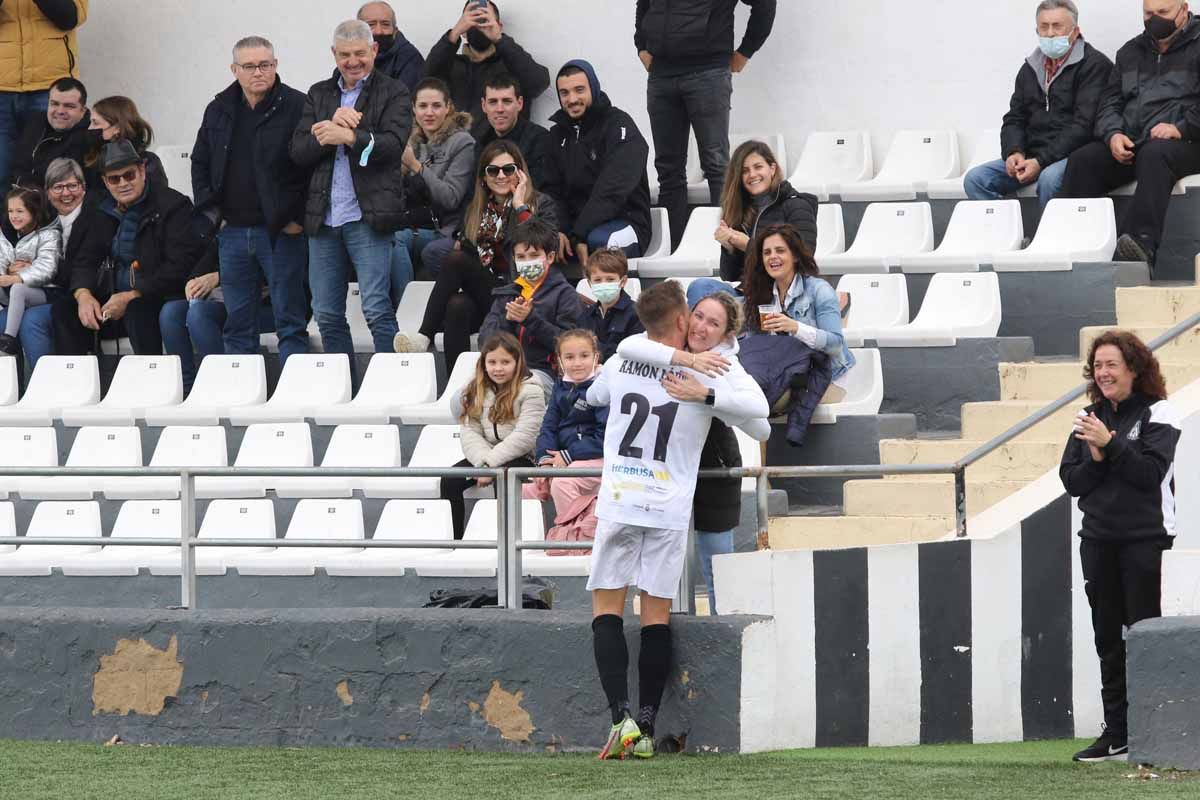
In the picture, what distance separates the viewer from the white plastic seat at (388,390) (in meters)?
11.1

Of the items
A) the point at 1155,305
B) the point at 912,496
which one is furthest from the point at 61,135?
the point at 1155,305

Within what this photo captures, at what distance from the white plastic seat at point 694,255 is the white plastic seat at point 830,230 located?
1.93 ft

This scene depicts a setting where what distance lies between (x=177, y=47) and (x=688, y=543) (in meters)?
8.40

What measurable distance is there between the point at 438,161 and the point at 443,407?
5.93 feet

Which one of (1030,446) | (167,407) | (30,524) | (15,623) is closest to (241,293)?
(167,407)

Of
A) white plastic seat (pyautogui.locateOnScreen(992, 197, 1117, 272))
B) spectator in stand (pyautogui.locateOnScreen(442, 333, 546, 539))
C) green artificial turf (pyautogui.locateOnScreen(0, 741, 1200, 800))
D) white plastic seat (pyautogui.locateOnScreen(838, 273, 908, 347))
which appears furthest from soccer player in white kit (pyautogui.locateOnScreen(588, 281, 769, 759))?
white plastic seat (pyautogui.locateOnScreen(992, 197, 1117, 272))

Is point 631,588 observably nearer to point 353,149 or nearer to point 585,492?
point 585,492

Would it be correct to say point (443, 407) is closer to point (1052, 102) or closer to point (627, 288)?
point (627, 288)

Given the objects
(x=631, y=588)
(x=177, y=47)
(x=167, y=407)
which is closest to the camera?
(x=631, y=588)

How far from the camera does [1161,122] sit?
1112 centimetres

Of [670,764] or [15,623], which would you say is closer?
[670,764]

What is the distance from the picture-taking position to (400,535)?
9.89 m

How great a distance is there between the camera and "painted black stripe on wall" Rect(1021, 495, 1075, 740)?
27.6 ft

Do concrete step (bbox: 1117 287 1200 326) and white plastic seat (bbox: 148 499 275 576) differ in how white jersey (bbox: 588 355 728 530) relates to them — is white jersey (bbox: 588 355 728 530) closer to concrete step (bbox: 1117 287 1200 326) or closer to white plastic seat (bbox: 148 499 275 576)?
white plastic seat (bbox: 148 499 275 576)
